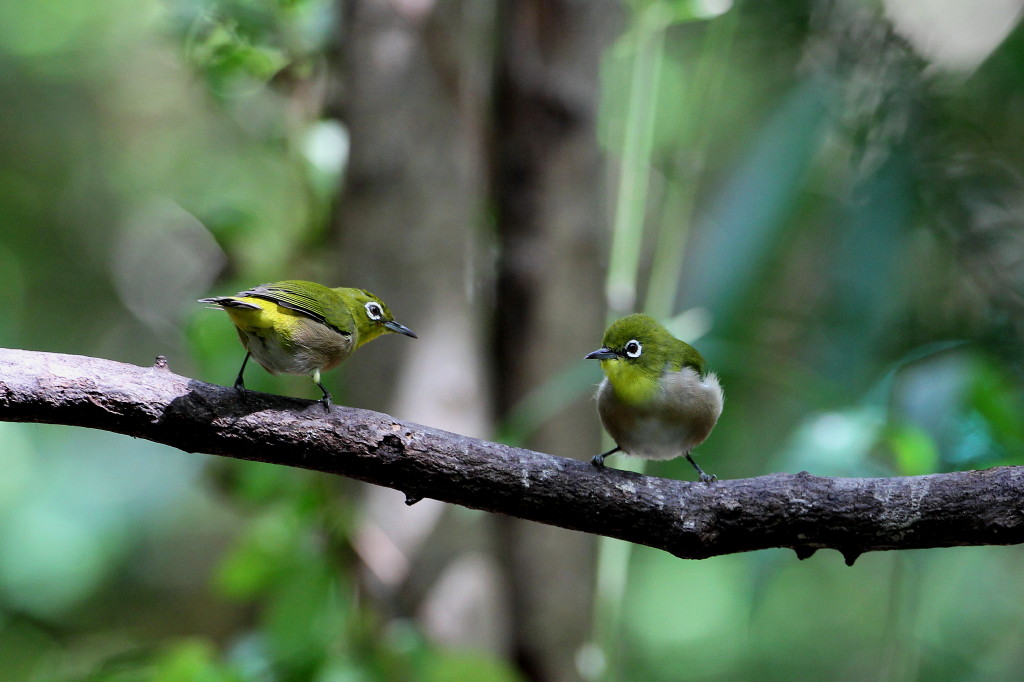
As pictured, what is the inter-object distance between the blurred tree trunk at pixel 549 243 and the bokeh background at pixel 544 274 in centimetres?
2

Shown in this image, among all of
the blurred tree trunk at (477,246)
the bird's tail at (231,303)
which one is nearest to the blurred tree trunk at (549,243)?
the blurred tree trunk at (477,246)

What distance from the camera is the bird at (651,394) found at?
2.44 metres

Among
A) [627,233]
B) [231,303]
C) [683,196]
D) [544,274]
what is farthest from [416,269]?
[231,303]

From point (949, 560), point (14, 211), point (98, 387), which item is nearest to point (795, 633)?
point (949, 560)

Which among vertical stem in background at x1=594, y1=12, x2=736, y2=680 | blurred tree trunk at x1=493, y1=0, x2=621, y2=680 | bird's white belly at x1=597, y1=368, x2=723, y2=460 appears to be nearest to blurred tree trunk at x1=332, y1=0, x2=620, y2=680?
blurred tree trunk at x1=493, y1=0, x2=621, y2=680

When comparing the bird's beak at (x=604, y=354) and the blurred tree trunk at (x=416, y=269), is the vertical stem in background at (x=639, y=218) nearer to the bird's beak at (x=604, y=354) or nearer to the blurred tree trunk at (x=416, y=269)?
the blurred tree trunk at (x=416, y=269)

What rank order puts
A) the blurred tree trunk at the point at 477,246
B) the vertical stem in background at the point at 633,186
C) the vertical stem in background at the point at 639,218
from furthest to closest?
the blurred tree trunk at the point at 477,246, the vertical stem in background at the point at 633,186, the vertical stem in background at the point at 639,218

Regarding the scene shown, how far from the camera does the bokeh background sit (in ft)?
11.8

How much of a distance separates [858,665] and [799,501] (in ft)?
25.0

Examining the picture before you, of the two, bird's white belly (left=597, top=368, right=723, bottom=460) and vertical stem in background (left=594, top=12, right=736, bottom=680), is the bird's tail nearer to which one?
bird's white belly (left=597, top=368, right=723, bottom=460)

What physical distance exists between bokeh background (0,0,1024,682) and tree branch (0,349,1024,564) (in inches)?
30.5

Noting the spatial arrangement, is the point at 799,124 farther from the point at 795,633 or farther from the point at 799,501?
the point at 795,633

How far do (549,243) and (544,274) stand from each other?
0.18 metres

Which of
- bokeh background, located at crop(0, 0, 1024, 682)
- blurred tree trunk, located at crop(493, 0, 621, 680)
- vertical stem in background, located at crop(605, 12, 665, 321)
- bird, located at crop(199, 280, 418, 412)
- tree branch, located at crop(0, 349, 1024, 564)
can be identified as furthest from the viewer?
blurred tree trunk, located at crop(493, 0, 621, 680)
